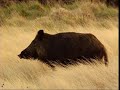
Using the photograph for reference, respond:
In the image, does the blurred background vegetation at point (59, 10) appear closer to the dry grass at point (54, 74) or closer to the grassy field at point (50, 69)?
the grassy field at point (50, 69)

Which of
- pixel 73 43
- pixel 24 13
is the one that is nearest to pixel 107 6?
pixel 24 13

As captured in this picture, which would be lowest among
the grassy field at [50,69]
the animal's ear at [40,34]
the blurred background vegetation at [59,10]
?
the blurred background vegetation at [59,10]

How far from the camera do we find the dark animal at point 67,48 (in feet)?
27.4

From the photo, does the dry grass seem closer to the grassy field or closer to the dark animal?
the grassy field

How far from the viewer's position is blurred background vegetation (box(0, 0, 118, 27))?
15469 millimetres

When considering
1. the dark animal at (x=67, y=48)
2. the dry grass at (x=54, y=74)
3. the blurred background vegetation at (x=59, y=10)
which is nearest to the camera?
the dry grass at (x=54, y=74)

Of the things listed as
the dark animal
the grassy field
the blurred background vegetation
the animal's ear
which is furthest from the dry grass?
the blurred background vegetation

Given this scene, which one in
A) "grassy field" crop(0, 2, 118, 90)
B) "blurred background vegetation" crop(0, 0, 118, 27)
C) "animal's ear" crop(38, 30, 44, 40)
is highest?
"animal's ear" crop(38, 30, 44, 40)

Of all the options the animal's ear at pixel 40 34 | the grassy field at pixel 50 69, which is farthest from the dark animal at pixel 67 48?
the grassy field at pixel 50 69

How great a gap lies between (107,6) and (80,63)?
11.1 m

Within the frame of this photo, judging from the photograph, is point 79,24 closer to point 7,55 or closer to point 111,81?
point 7,55

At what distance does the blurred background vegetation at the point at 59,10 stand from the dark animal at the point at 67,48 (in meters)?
5.06

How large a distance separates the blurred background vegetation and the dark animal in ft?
16.6

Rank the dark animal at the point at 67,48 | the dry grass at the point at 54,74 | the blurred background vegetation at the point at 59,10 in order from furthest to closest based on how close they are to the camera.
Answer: the blurred background vegetation at the point at 59,10 → the dark animal at the point at 67,48 → the dry grass at the point at 54,74
